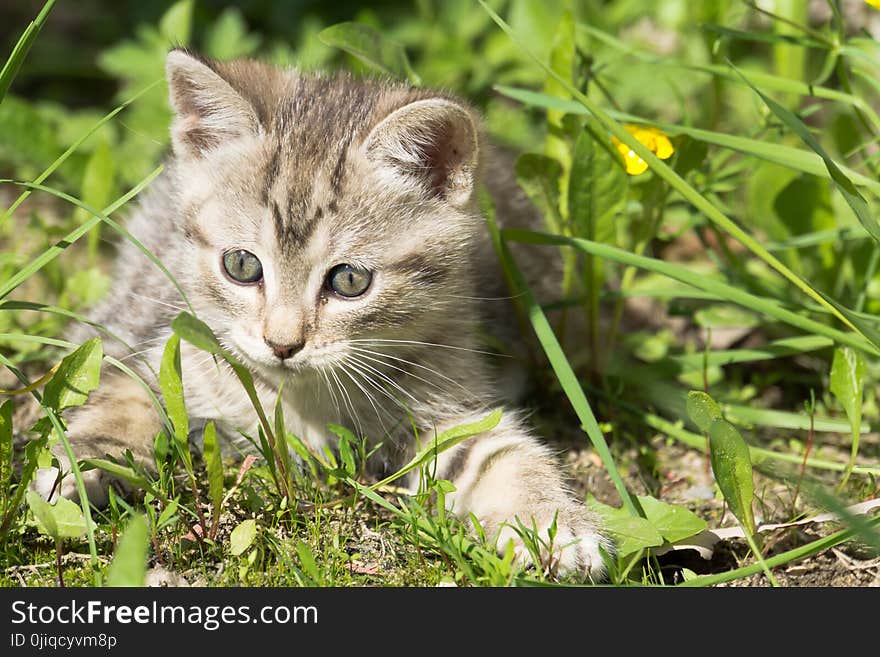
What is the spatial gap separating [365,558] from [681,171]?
52.1 inches

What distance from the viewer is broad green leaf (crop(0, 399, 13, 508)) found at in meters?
1.98

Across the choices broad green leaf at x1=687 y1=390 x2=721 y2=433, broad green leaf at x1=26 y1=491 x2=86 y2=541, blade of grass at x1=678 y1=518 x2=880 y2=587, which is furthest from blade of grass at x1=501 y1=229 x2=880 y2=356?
broad green leaf at x1=26 y1=491 x2=86 y2=541

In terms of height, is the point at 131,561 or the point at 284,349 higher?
the point at 284,349

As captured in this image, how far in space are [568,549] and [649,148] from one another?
115 centimetres

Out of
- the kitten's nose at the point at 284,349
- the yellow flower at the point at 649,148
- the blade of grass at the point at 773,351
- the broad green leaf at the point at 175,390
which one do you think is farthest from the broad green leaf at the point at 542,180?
the broad green leaf at the point at 175,390

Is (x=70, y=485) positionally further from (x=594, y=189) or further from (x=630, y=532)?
(x=594, y=189)

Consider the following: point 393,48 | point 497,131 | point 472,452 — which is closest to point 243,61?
point 393,48

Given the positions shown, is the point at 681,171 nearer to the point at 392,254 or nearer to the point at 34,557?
the point at 392,254

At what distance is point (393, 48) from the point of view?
277 cm

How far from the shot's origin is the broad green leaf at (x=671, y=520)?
2061 millimetres

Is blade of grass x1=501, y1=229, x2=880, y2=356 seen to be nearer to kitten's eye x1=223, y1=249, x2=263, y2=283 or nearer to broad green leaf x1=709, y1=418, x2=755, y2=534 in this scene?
broad green leaf x1=709, y1=418, x2=755, y2=534

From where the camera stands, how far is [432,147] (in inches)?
88.6

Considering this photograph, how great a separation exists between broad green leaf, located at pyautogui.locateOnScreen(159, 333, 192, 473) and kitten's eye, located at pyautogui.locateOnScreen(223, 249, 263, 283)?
0.26m

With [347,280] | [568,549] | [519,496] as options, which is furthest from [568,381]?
[347,280]
